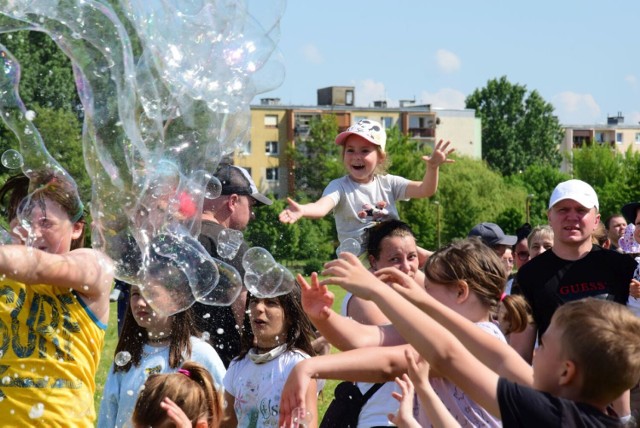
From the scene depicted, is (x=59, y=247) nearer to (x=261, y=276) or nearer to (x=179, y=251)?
(x=179, y=251)

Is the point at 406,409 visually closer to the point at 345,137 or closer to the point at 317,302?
the point at 317,302

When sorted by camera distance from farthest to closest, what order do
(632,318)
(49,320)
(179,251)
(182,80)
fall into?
1. (182,80)
2. (179,251)
3. (49,320)
4. (632,318)

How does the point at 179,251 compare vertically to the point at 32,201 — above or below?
below

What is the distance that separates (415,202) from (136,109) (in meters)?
55.0

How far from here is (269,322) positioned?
5039 mm

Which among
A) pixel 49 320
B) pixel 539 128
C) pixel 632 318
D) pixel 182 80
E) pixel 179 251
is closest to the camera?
pixel 632 318

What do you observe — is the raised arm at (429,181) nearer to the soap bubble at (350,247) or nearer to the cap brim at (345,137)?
the cap brim at (345,137)

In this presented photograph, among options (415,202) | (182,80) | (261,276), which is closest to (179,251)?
(261,276)

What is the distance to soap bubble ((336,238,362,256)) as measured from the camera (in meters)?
5.69

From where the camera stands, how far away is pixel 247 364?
198 inches

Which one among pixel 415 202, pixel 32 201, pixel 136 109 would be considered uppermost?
pixel 136 109

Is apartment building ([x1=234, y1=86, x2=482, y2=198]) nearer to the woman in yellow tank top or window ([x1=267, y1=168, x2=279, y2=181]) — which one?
A: window ([x1=267, y1=168, x2=279, y2=181])

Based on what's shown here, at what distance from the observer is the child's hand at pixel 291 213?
5.09m

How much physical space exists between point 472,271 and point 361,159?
2.36 m
